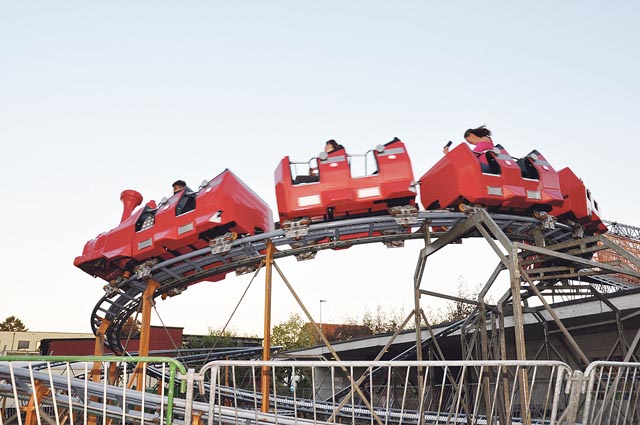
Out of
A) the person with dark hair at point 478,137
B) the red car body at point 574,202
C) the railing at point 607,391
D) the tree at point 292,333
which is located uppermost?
the person with dark hair at point 478,137

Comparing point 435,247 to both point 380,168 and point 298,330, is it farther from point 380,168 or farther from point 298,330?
point 298,330

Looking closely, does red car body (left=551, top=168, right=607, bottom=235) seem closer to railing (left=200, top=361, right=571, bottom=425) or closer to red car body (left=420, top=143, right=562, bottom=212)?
red car body (left=420, top=143, right=562, bottom=212)

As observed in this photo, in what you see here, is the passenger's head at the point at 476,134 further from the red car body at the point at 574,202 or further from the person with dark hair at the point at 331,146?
the person with dark hair at the point at 331,146

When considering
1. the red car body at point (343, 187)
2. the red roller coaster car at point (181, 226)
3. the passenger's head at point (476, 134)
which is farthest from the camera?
the passenger's head at point (476, 134)

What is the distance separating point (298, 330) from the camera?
53.2 m

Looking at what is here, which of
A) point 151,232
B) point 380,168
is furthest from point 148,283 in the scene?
point 380,168

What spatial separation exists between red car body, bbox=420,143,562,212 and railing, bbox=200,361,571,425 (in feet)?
8.68

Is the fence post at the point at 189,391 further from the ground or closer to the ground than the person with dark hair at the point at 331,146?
closer to the ground

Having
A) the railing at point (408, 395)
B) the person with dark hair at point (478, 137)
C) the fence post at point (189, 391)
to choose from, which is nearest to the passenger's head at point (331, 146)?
the person with dark hair at point (478, 137)

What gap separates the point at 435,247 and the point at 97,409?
6247 mm

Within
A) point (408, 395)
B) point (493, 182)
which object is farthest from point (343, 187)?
point (408, 395)

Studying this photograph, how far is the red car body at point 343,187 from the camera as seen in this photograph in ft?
28.2

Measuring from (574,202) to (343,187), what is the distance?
14.6ft

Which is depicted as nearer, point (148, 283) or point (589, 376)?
point (589, 376)
